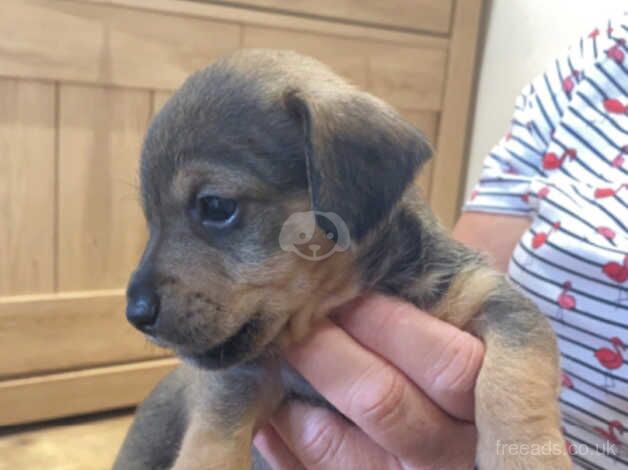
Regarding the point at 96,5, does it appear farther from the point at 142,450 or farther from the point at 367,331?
the point at 367,331

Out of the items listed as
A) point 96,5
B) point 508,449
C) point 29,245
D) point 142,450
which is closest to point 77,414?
point 29,245

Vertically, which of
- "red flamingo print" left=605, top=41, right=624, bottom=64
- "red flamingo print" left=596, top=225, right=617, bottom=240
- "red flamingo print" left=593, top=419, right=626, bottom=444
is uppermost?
"red flamingo print" left=605, top=41, right=624, bottom=64

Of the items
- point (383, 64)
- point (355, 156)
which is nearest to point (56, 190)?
point (383, 64)

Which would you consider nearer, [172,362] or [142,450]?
[142,450]

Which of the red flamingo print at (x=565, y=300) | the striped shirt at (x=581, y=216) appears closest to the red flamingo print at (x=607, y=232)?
the striped shirt at (x=581, y=216)

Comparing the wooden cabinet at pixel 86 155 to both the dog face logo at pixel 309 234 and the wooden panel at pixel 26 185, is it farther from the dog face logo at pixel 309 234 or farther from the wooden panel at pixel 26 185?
the dog face logo at pixel 309 234

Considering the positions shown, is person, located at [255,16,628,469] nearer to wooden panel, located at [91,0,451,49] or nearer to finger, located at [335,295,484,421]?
finger, located at [335,295,484,421]

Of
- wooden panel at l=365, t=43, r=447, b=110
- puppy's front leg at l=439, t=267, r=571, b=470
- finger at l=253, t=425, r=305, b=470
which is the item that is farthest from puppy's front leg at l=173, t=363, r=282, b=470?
wooden panel at l=365, t=43, r=447, b=110
